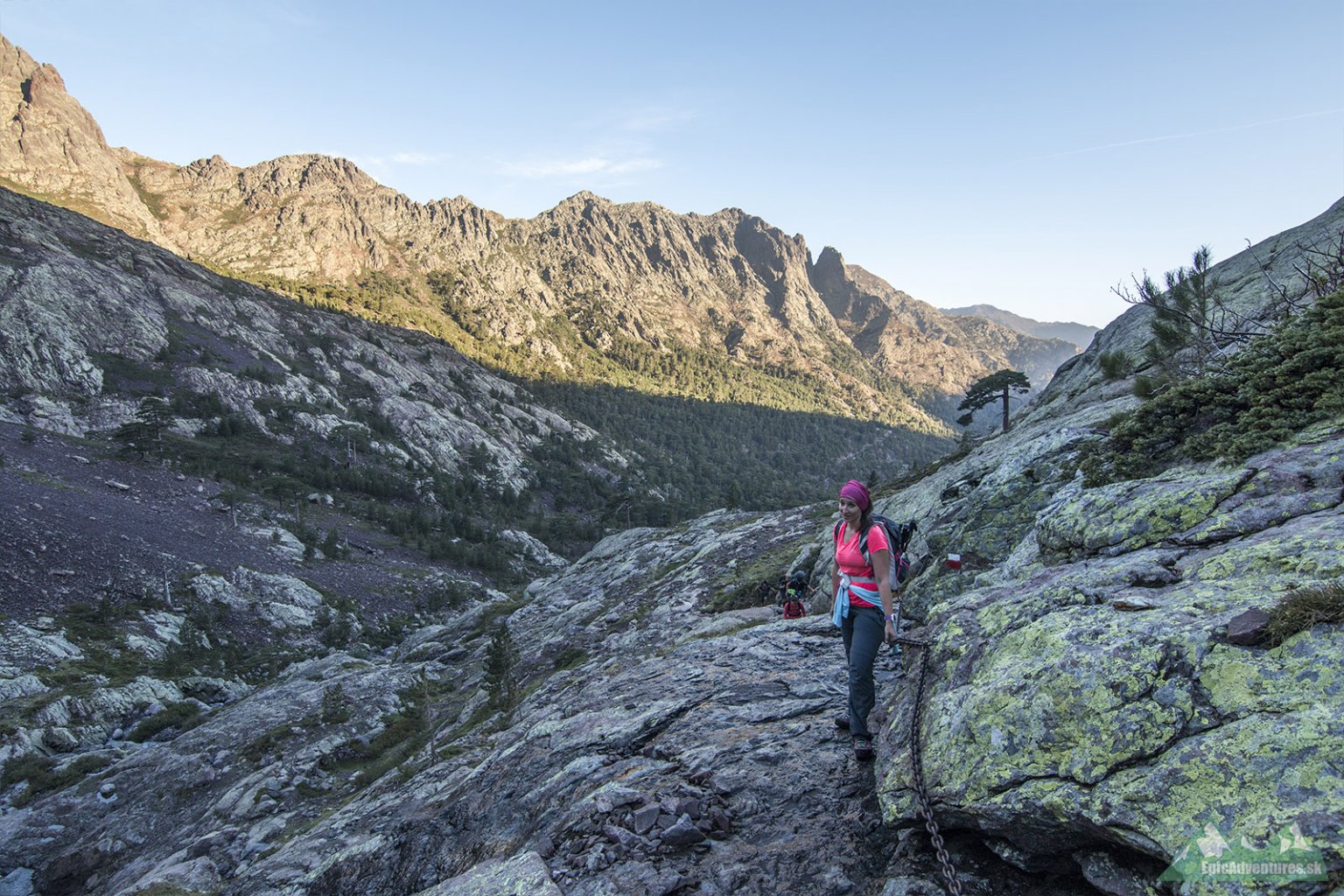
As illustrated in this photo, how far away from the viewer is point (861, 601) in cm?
743

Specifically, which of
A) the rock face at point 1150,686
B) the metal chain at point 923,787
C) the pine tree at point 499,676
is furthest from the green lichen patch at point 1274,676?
the pine tree at point 499,676

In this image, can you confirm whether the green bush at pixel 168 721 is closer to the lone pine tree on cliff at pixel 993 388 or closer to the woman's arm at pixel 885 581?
the woman's arm at pixel 885 581

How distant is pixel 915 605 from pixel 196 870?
870 inches

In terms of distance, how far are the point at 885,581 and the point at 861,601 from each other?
0.52m

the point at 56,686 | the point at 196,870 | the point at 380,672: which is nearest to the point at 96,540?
the point at 56,686

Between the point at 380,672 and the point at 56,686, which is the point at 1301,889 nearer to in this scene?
the point at 380,672

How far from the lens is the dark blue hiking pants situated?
7355 millimetres

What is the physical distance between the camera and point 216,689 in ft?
122

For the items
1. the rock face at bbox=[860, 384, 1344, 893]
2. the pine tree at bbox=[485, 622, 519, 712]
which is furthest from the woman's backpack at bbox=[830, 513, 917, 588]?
the pine tree at bbox=[485, 622, 519, 712]

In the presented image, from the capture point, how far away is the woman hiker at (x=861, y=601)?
23.6 ft

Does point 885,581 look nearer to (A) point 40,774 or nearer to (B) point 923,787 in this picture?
(B) point 923,787

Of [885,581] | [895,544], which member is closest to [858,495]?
[895,544]

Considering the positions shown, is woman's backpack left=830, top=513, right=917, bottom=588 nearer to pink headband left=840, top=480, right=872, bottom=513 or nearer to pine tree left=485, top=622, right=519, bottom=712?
pink headband left=840, top=480, right=872, bottom=513

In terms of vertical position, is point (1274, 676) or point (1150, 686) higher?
point (1274, 676)
